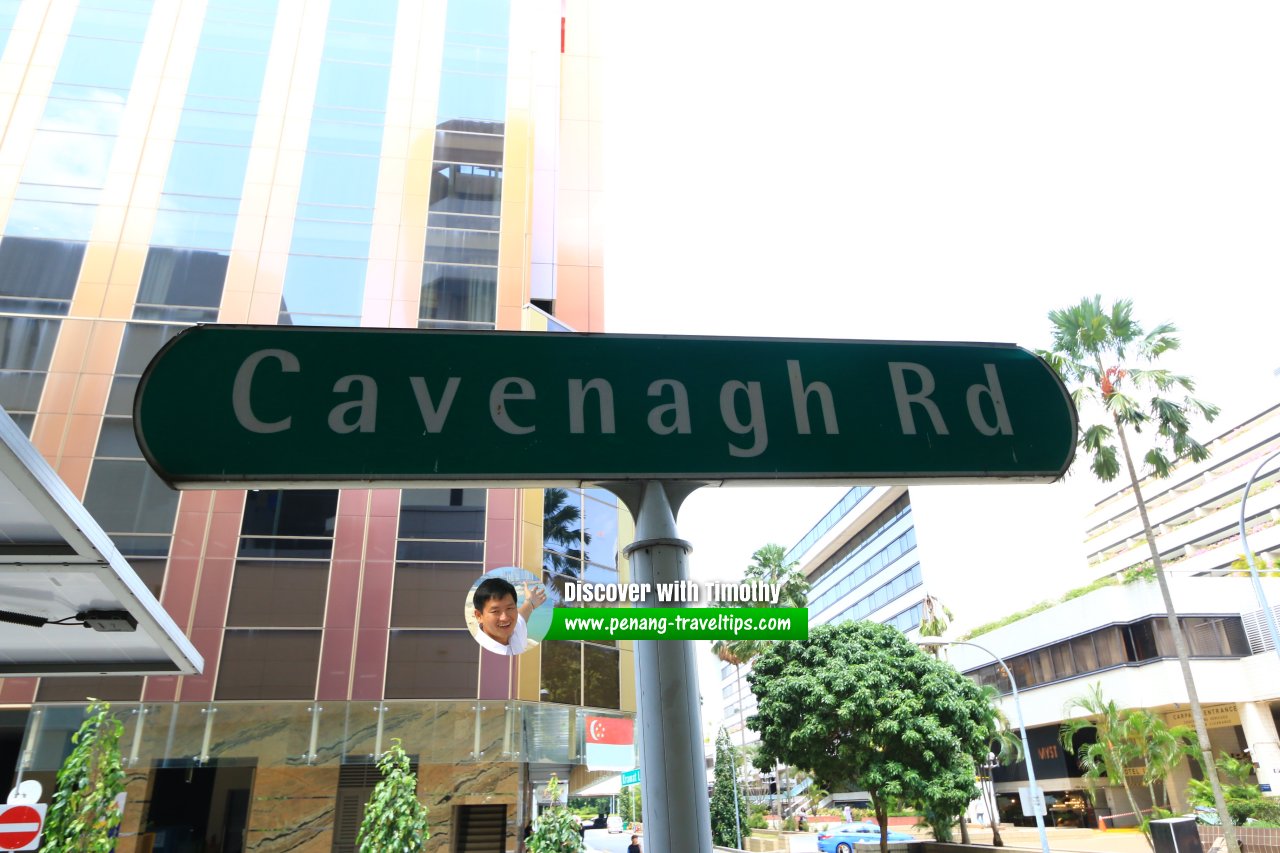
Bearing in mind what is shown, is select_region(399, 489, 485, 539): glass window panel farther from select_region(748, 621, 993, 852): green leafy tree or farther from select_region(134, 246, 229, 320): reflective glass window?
select_region(748, 621, 993, 852): green leafy tree

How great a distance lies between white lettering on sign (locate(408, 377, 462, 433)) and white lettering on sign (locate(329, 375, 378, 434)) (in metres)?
0.08

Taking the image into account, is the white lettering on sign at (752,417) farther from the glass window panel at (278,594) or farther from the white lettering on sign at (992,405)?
the glass window panel at (278,594)

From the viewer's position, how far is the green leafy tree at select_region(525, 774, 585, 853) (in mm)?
16781

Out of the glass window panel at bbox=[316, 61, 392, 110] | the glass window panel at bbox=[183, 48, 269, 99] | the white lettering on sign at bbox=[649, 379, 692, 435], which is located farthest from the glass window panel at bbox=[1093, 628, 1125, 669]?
the white lettering on sign at bbox=[649, 379, 692, 435]

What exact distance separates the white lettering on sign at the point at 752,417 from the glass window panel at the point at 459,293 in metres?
22.5

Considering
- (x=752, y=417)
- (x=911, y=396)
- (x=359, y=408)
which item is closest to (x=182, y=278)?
(x=359, y=408)

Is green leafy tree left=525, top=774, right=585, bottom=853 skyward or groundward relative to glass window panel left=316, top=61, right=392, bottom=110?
groundward

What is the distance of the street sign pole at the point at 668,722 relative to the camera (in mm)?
1237

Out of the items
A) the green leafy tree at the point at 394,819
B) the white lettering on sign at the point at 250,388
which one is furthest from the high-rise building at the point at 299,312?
the white lettering on sign at the point at 250,388

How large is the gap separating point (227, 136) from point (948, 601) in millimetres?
49388

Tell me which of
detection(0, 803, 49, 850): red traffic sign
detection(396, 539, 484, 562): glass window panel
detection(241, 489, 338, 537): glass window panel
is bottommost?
detection(0, 803, 49, 850): red traffic sign

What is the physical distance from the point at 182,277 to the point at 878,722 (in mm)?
25240

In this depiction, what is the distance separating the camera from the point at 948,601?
177 feet

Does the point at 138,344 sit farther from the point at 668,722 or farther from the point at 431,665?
the point at 668,722
